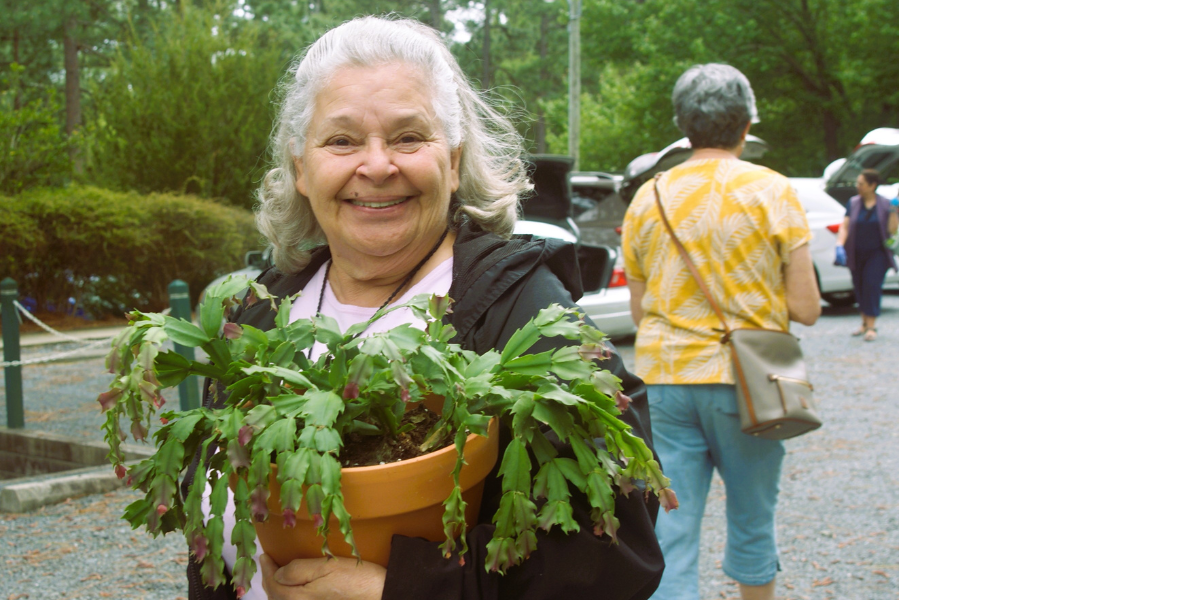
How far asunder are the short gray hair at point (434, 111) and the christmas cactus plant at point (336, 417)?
0.58 meters

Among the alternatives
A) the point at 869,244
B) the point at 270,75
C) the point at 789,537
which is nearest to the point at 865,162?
the point at 869,244

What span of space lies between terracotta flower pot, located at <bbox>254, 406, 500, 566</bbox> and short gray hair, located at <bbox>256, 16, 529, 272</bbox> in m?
0.67

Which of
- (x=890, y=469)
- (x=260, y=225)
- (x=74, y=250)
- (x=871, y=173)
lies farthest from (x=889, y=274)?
(x=260, y=225)

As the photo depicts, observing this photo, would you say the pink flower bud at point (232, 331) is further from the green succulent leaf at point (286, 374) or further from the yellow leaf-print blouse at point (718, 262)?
the yellow leaf-print blouse at point (718, 262)

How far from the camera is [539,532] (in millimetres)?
1399

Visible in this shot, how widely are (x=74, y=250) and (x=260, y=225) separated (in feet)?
42.0

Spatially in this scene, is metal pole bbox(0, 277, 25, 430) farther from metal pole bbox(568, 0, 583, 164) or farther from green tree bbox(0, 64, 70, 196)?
metal pole bbox(568, 0, 583, 164)

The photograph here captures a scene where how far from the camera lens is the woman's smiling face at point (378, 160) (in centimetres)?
176

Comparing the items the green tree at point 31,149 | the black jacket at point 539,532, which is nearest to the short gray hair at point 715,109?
the black jacket at point 539,532

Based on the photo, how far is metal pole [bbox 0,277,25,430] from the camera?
6.80 meters

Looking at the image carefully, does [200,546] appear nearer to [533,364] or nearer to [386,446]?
[386,446]

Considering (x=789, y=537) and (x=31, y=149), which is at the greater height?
(x=31, y=149)

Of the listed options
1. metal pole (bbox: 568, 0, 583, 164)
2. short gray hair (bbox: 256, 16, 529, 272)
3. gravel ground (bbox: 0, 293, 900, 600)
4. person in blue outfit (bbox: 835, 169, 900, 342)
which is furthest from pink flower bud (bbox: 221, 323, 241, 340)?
metal pole (bbox: 568, 0, 583, 164)

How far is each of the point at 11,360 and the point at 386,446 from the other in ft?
21.9
